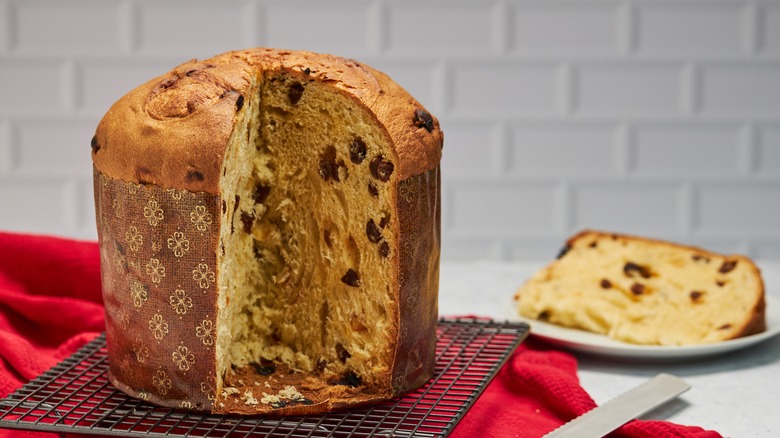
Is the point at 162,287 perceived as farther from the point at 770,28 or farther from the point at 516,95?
the point at 770,28

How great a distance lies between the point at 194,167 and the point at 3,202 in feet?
10.5

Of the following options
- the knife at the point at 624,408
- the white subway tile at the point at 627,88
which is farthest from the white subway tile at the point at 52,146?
the knife at the point at 624,408

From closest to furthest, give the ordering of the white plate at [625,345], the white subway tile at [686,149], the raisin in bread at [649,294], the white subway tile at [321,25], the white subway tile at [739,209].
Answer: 1. the white plate at [625,345]
2. the raisin in bread at [649,294]
3. the white subway tile at [321,25]
4. the white subway tile at [686,149]
5. the white subway tile at [739,209]

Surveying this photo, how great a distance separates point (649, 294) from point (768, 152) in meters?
2.47

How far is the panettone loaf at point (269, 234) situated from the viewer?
1898mm

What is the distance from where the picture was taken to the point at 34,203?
15.5 ft

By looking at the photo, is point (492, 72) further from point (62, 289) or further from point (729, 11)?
point (62, 289)

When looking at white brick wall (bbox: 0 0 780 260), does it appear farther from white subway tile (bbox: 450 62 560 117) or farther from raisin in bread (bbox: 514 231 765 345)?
raisin in bread (bbox: 514 231 765 345)

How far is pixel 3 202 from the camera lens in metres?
4.72

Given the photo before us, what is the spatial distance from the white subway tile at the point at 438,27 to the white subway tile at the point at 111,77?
97 centimetres

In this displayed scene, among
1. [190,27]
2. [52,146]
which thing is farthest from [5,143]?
[190,27]

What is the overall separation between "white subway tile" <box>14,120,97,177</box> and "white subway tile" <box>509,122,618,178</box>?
1.94 m

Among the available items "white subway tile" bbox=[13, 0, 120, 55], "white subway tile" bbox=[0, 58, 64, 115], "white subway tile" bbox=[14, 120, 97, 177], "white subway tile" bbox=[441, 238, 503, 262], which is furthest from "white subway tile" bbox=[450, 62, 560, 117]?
"white subway tile" bbox=[0, 58, 64, 115]

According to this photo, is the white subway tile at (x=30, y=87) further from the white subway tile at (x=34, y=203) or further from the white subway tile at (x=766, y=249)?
the white subway tile at (x=766, y=249)
